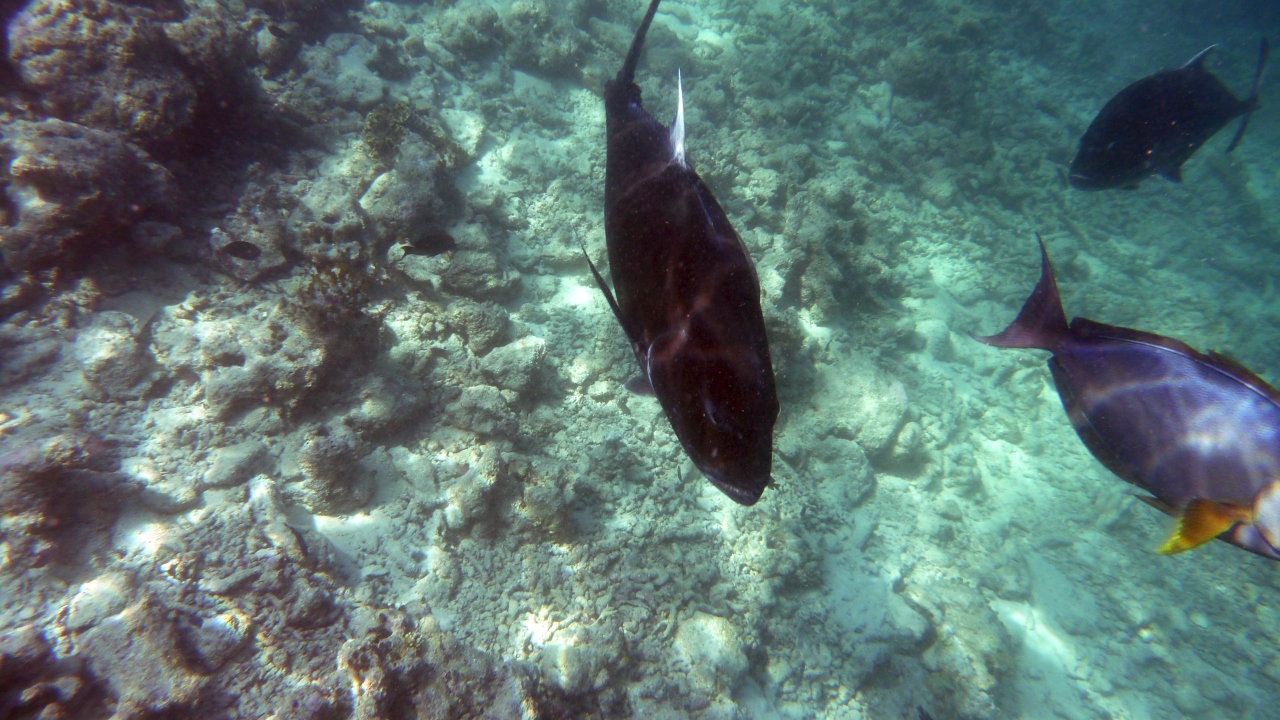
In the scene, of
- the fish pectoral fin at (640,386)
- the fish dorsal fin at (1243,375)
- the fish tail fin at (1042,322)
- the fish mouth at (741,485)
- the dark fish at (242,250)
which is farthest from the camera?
the dark fish at (242,250)

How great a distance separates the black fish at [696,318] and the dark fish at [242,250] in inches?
171

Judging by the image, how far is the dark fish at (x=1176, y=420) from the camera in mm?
1724

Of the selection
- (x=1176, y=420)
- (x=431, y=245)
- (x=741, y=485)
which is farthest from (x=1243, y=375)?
(x=431, y=245)

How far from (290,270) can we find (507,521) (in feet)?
10.1

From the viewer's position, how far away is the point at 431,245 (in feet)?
14.6

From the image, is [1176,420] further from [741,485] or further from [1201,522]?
[741,485]

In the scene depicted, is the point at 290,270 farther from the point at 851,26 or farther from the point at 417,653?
the point at 851,26

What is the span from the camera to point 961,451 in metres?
6.54

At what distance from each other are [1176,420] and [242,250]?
20.5 feet

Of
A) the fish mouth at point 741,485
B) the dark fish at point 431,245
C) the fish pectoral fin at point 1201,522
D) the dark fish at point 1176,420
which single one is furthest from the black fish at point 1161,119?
the dark fish at point 431,245

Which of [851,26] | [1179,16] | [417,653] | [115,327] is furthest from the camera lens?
[1179,16]

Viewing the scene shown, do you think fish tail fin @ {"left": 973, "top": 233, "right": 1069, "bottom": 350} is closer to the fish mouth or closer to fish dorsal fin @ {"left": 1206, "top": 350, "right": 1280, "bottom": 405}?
fish dorsal fin @ {"left": 1206, "top": 350, "right": 1280, "bottom": 405}

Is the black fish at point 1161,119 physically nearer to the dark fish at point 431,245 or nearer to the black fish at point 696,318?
the black fish at point 696,318

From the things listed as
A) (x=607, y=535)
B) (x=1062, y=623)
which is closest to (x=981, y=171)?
(x=1062, y=623)
